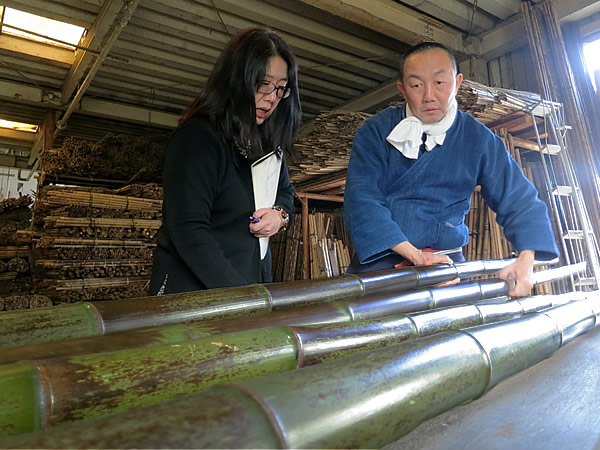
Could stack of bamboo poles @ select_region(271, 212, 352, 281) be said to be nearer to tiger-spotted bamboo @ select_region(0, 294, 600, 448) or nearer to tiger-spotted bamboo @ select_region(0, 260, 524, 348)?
tiger-spotted bamboo @ select_region(0, 260, 524, 348)

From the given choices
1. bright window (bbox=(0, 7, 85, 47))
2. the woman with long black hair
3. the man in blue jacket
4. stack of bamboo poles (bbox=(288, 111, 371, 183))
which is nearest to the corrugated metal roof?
bright window (bbox=(0, 7, 85, 47))

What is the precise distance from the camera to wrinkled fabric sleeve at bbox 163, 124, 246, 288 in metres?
1.18

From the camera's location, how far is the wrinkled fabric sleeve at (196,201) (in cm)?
118

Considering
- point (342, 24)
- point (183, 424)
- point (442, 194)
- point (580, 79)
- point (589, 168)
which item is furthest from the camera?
point (342, 24)

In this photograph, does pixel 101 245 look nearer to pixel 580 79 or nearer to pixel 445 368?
pixel 445 368

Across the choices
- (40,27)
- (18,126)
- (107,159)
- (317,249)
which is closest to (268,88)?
(317,249)

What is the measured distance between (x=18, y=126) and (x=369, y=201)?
337 inches

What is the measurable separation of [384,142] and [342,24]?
151 inches

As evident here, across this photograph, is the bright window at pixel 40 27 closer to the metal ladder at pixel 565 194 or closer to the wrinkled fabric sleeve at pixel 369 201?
the wrinkled fabric sleeve at pixel 369 201

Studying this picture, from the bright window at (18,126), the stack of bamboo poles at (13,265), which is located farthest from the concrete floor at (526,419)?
the bright window at (18,126)

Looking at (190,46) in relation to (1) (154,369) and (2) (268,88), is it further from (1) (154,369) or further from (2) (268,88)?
(1) (154,369)

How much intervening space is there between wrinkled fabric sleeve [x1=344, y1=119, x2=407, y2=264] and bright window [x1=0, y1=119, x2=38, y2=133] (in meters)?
8.13

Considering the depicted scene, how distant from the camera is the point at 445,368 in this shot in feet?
1.46

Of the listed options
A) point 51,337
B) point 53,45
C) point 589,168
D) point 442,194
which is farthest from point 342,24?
point 51,337
